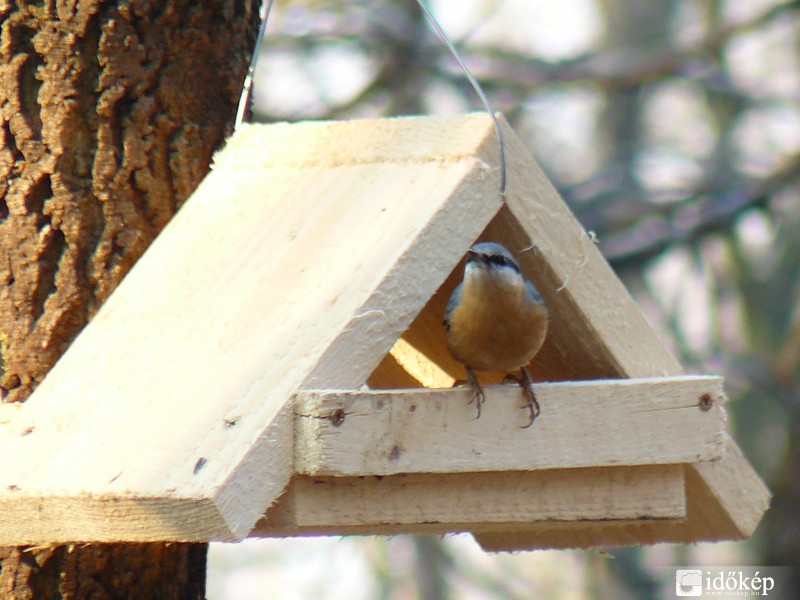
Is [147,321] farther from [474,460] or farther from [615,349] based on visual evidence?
[615,349]

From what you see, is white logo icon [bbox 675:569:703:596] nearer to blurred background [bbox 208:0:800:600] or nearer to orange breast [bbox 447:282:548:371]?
orange breast [bbox 447:282:548:371]

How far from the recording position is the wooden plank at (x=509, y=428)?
1.86m

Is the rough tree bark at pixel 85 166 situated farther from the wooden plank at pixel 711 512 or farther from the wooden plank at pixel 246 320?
the wooden plank at pixel 711 512

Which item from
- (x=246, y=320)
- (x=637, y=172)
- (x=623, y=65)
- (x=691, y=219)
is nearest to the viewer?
(x=246, y=320)

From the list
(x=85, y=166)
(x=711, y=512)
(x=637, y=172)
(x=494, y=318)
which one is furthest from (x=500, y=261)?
(x=637, y=172)

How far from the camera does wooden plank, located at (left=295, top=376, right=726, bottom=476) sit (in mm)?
1860

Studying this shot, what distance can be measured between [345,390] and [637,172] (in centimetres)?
800

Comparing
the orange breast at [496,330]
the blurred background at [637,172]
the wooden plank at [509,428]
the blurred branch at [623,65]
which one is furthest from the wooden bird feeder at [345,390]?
the blurred branch at [623,65]

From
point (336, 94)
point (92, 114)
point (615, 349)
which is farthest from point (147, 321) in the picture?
point (336, 94)

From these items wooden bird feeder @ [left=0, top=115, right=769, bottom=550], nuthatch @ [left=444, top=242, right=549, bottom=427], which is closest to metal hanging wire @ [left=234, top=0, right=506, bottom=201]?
wooden bird feeder @ [left=0, top=115, right=769, bottom=550]

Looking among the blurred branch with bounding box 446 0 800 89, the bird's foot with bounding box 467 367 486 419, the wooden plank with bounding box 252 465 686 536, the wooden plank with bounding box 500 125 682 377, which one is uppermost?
the blurred branch with bounding box 446 0 800 89

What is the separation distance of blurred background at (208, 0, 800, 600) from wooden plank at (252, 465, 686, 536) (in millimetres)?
4197

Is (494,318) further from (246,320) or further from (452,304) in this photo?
(246,320)

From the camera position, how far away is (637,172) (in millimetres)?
9516
